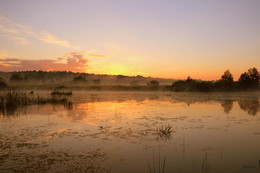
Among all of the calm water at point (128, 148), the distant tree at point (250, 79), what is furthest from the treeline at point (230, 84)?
the calm water at point (128, 148)

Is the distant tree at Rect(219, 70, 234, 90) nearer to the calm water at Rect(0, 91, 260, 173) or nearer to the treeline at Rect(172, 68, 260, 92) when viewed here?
the treeline at Rect(172, 68, 260, 92)

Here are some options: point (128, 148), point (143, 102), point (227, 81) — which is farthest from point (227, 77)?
point (128, 148)

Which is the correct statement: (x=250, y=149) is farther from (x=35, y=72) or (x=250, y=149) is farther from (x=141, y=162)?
(x=35, y=72)

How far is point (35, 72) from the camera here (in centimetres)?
8400

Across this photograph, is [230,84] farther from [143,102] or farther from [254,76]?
[143,102]

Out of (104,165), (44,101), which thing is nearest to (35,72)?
(44,101)

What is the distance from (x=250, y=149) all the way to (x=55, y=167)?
16.6 feet

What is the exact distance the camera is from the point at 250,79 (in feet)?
134

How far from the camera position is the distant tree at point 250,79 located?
40856mm

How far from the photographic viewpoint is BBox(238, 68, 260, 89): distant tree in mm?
40856

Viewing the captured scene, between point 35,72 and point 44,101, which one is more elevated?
point 35,72

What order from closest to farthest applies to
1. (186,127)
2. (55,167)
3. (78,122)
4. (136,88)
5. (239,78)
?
(55,167), (186,127), (78,122), (239,78), (136,88)

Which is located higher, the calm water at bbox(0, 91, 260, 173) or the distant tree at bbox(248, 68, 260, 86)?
the distant tree at bbox(248, 68, 260, 86)

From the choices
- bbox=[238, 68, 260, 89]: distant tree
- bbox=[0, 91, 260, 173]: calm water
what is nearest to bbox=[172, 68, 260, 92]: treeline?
bbox=[238, 68, 260, 89]: distant tree
